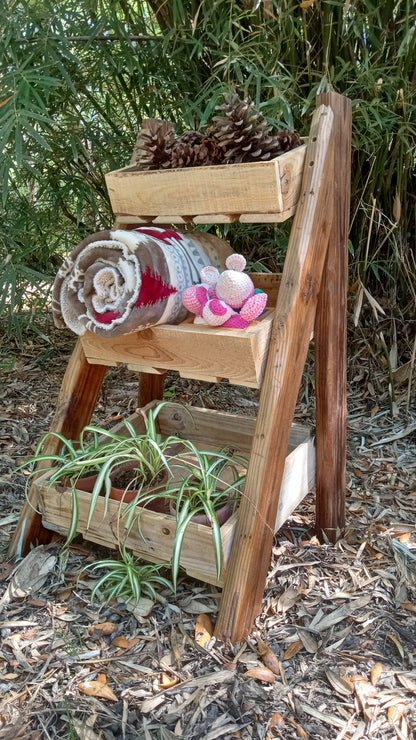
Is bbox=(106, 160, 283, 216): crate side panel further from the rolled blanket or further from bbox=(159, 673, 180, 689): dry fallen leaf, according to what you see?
bbox=(159, 673, 180, 689): dry fallen leaf

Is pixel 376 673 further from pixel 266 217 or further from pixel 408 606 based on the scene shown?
pixel 266 217

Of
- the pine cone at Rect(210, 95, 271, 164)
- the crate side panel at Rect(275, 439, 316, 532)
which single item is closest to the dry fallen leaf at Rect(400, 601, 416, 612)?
the crate side panel at Rect(275, 439, 316, 532)

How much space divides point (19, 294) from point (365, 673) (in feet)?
5.58

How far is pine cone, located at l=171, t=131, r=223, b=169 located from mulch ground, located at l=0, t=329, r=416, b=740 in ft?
3.08

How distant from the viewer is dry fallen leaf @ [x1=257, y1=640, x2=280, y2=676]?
45.1 inches

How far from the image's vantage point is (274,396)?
3.87 feet

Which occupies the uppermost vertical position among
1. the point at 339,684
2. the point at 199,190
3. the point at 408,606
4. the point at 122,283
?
the point at 199,190

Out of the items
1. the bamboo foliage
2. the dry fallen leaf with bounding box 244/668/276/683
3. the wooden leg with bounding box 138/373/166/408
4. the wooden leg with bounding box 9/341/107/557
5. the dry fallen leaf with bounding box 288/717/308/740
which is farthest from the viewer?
the wooden leg with bounding box 138/373/166/408

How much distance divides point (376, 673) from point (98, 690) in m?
0.53

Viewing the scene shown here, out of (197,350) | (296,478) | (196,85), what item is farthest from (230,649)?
(196,85)

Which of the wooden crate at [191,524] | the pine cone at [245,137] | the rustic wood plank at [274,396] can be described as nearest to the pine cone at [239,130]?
the pine cone at [245,137]

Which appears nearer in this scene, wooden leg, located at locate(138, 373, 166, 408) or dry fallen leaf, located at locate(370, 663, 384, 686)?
dry fallen leaf, located at locate(370, 663, 384, 686)

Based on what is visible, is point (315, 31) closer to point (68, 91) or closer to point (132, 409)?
point (68, 91)

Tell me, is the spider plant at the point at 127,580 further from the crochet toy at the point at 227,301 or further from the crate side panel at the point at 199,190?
the crate side panel at the point at 199,190
